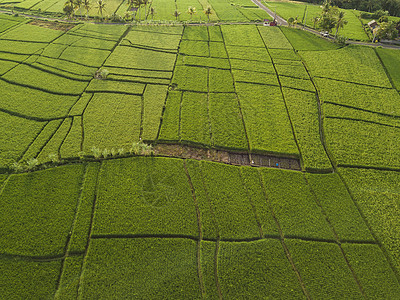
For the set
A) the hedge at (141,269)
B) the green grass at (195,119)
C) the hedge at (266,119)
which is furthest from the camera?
the green grass at (195,119)

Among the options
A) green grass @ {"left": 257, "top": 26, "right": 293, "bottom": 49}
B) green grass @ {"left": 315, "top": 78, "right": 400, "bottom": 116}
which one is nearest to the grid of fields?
green grass @ {"left": 315, "top": 78, "right": 400, "bottom": 116}

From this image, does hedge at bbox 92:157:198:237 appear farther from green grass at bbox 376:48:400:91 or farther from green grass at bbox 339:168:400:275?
green grass at bbox 376:48:400:91

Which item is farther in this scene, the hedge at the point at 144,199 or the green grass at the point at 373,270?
the hedge at the point at 144,199

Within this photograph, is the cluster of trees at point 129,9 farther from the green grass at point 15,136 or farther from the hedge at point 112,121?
the green grass at point 15,136

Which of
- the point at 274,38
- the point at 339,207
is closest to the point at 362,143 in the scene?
the point at 339,207

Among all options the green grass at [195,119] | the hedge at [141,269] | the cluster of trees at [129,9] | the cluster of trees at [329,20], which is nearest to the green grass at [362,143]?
the green grass at [195,119]

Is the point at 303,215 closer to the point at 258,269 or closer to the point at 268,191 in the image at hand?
the point at 268,191
